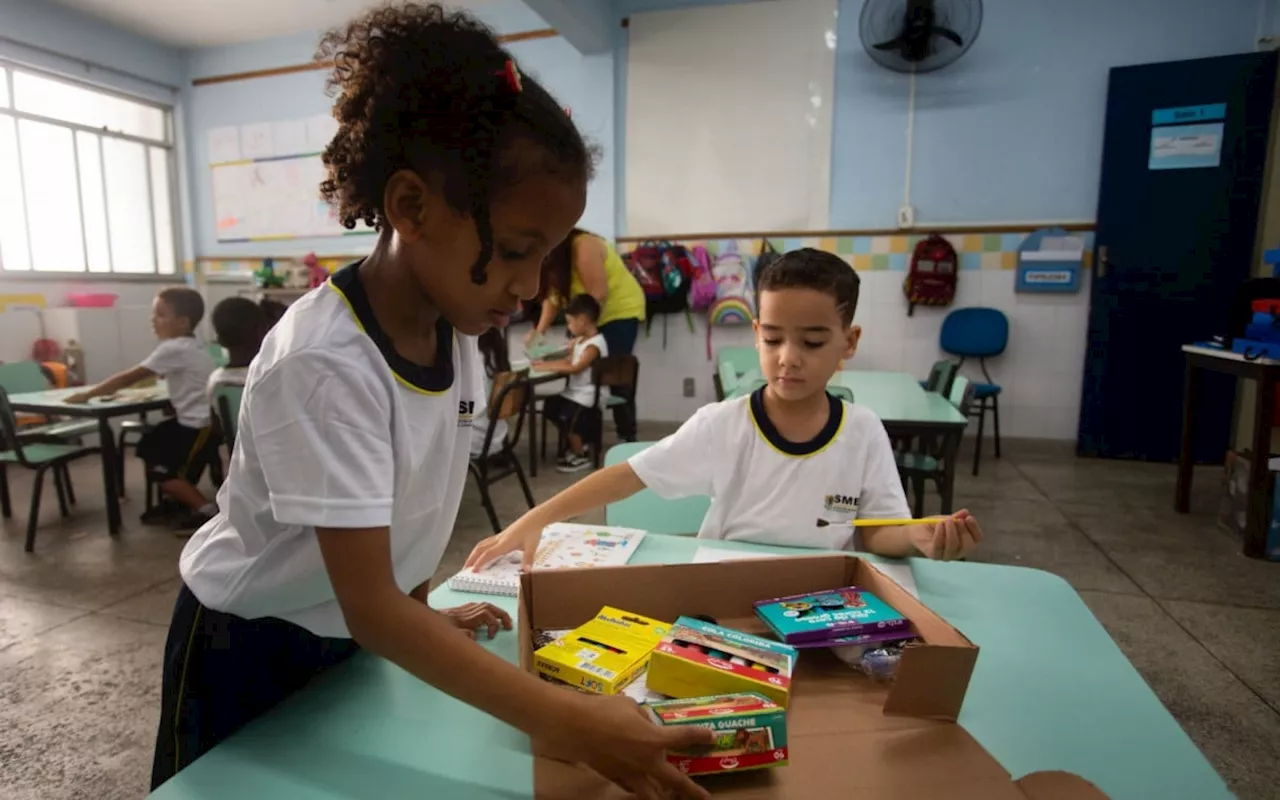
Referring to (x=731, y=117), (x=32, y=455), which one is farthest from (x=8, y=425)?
(x=731, y=117)

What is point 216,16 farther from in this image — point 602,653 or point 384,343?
point 602,653

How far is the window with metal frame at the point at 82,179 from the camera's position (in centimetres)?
486

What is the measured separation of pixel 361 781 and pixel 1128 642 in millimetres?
2254

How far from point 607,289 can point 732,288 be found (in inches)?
39.7

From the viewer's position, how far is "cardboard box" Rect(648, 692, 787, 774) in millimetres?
515

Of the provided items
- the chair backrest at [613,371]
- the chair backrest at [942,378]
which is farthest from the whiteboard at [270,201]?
the chair backrest at [942,378]

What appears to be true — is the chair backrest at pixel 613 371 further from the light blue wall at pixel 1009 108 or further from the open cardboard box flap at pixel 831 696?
the open cardboard box flap at pixel 831 696

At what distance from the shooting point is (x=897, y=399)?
9.14 ft

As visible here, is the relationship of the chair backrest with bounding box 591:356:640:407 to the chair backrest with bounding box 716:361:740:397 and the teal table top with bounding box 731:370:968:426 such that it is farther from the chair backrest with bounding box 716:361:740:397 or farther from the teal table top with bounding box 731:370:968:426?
the teal table top with bounding box 731:370:968:426

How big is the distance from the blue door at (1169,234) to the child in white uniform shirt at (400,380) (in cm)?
456

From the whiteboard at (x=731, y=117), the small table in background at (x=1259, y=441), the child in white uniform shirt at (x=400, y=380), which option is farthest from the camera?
the whiteboard at (x=731, y=117)

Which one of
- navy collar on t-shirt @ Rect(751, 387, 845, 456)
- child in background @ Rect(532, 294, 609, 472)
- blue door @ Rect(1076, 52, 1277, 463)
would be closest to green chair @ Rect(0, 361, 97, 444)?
child in background @ Rect(532, 294, 609, 472)

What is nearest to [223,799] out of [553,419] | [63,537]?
[63,537]

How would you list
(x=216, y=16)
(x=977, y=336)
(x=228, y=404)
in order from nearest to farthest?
Result: (x=228, y=404)
(x=977, y=336)
(x=216, y=16)
